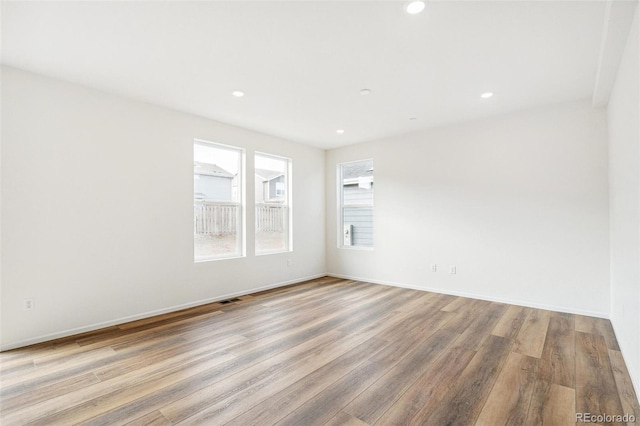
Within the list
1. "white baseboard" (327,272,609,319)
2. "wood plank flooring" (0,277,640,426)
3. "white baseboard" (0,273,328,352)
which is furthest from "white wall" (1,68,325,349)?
"white baseboard" (327,272,609,319)

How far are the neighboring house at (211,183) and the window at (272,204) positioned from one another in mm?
511

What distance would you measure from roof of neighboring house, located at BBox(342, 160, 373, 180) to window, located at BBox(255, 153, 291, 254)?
1.22 metres

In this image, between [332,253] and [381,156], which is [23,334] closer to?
[332,253]

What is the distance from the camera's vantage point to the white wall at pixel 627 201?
2012 millimetres

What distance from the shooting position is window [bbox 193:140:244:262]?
4301 mm

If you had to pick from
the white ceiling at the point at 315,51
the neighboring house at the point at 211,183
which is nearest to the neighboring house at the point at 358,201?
the white ceiling at the point at 315,51

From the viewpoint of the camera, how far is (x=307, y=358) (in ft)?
8.39

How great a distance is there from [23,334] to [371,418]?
3.27 m

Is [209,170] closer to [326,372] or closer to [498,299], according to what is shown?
[326,372]

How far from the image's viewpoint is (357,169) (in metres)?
5.98

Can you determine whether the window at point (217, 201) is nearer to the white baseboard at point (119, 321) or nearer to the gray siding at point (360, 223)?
the white baseboard at point (119, 321)

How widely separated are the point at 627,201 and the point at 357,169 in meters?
4.04

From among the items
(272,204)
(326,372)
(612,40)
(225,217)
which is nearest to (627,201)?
(612,40)

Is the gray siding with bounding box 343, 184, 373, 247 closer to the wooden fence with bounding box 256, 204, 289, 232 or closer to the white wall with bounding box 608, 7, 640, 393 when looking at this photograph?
the wooden fence with bounding box 256, 204, 289, 232
